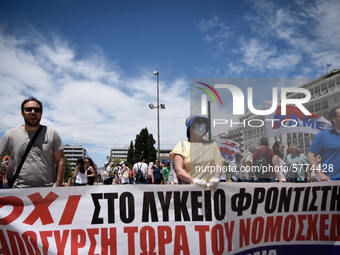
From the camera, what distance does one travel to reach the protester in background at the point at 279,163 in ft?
10.7

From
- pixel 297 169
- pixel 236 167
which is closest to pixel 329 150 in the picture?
pixel 297 169

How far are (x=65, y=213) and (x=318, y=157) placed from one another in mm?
3016

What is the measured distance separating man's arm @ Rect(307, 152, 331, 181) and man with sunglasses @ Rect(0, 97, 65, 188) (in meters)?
3.04

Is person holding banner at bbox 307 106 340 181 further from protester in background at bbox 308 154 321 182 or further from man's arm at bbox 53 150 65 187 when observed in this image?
man's arm at bbox 53 150 65 187

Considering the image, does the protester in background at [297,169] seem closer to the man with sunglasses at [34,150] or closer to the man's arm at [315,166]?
the man's arm at [315,166]

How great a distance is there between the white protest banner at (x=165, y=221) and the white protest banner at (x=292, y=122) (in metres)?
0.87

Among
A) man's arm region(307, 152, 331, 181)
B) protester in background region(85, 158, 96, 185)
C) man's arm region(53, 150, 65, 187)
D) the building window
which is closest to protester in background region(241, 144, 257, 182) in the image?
man's arm region(307, 152, 331, 181)

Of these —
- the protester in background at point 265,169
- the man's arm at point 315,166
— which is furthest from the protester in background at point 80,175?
the man's arm at point 315,166

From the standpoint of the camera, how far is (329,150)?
3.31m

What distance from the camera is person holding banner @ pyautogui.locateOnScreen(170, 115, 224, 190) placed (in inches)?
117

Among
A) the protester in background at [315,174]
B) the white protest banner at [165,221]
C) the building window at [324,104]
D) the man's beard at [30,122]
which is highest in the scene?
the building window at [324,104]

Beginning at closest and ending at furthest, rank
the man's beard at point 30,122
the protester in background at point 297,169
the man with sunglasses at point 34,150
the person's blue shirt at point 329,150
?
the man with sunglasses at point 34,150, the man's beard at point 30,122, the person's blue shirt at point 329,150, the protester in background at point 297,169

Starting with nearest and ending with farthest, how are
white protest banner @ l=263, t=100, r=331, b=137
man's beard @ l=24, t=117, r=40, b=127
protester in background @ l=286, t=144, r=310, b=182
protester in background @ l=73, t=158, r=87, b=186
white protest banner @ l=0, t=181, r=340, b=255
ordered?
white protest banner @ l=0, t=181, r=340, b=255 < man's beard @ l=24, t=117, r=40, b=127 < protester in background @ l=286, t=144, r=310, b=182 < white protest banner @ l=263, t=100, r=331, b=137 < protester in background @ l=73, t=158, r=87, b=186

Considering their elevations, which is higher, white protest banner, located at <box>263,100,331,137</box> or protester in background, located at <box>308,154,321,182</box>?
white protest banner, located at <box>263,100,331,137</box>
